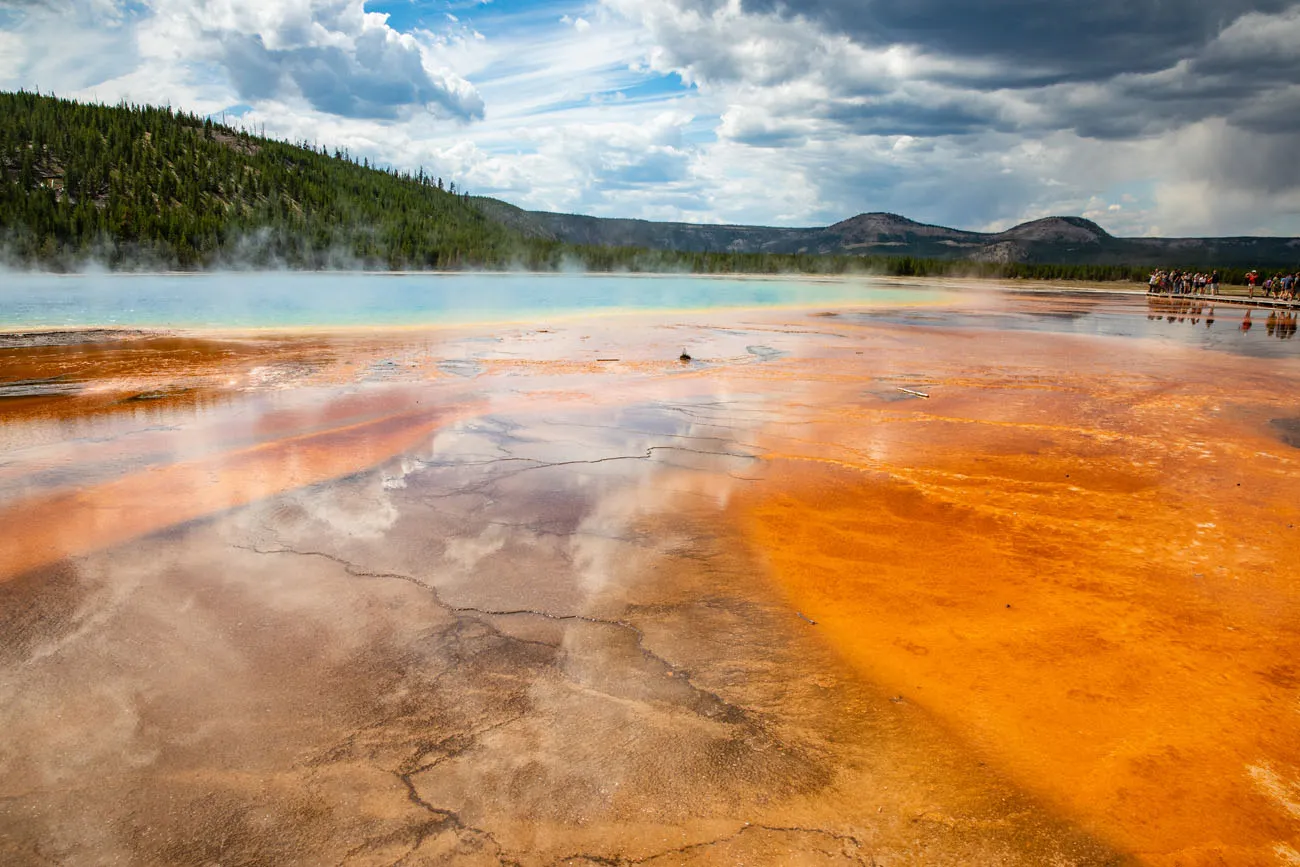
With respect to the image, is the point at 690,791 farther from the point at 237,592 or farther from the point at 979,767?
the point at 237,592

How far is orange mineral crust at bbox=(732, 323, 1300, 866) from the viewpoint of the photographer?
9.89 ft

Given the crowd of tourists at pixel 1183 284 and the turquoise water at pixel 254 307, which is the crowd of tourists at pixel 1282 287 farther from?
the turquoise water at pixel 254 307

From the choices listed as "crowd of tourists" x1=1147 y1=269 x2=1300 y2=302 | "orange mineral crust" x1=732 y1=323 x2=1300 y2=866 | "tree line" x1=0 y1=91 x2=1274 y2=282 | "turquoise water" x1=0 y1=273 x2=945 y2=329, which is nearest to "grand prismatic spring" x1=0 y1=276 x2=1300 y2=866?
"orange mineral crust" x1=732 y1=323 x2=1300 y2=866

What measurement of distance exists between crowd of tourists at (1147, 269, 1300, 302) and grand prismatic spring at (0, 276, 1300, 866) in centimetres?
4046

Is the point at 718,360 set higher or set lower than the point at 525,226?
lower

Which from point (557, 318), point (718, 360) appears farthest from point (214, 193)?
point (718, 360)

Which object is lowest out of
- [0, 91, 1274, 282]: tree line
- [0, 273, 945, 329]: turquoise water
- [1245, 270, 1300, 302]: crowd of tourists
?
[0, 273, 945, 329]: turquoise water

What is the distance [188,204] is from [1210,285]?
324ft

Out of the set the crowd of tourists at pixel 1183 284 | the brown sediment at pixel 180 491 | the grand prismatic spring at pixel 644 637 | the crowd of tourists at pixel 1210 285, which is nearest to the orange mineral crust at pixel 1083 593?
the grand prismatic spring at pixel 644 637

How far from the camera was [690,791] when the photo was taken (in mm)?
2861

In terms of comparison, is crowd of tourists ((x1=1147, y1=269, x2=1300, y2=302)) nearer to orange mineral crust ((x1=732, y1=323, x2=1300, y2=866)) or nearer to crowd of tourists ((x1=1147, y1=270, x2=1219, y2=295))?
crowd of tourists ((x1=1147, y1=270, x2=1219, y2=295))

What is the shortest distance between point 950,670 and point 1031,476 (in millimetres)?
3989

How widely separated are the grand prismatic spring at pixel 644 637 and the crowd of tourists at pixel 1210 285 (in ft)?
133

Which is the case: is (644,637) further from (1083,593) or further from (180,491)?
(180,491)
